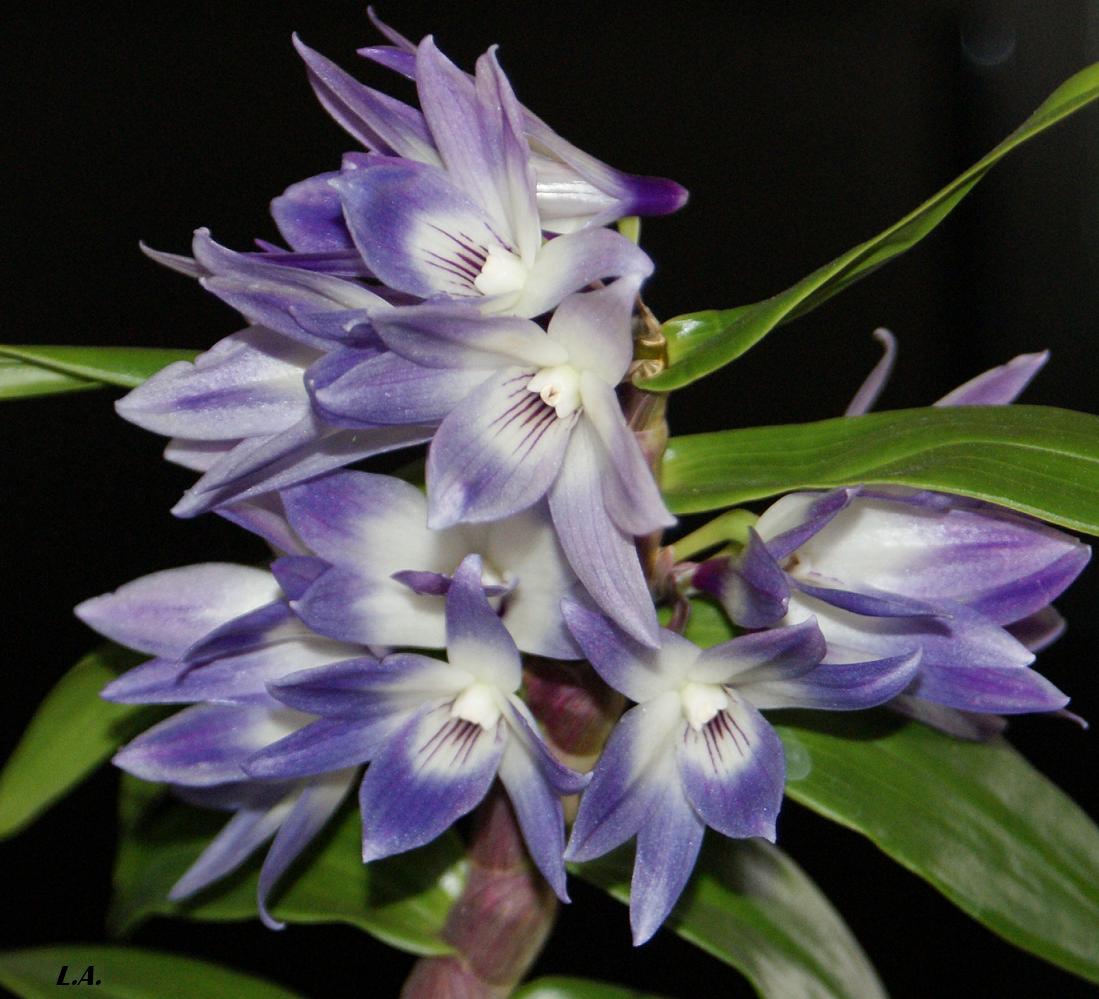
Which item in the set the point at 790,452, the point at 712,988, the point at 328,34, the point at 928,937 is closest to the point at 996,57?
the point at 328,34

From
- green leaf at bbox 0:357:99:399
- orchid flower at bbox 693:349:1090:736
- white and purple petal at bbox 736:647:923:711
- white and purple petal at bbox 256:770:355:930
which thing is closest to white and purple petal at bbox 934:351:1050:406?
orchid flower at bbox 693:349:1090:736

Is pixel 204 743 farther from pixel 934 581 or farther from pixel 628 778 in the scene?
pixel 934 581

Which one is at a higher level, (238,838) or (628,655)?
(628,655)

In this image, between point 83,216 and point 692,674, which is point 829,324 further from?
point 692,674

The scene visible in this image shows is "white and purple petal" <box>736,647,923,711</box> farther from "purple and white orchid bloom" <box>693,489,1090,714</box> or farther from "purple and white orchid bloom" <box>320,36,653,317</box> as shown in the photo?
"purple and white orchid bloom" <box>320,36,653,317</box>

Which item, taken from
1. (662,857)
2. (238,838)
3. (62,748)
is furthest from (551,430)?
(62,748)

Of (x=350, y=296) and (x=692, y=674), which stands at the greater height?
(x=350, y=296)
